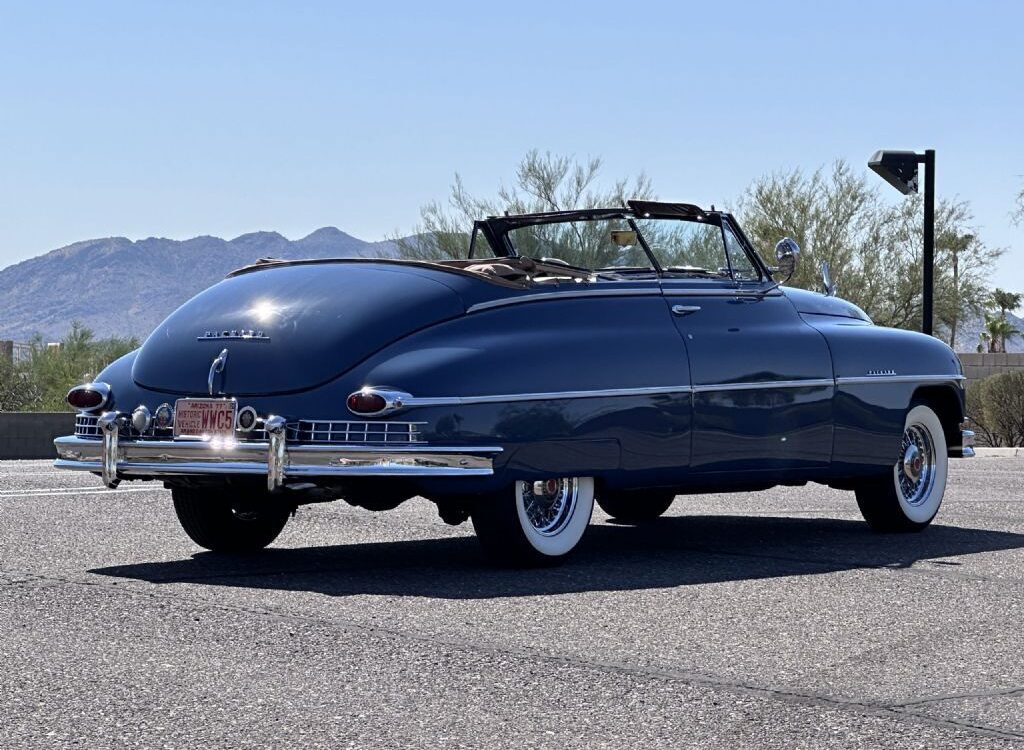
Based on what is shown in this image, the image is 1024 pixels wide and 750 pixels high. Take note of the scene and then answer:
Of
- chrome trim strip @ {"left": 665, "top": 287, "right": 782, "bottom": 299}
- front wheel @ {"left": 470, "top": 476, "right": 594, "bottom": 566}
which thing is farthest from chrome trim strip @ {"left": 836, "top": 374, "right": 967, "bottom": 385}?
front wheel @ {"left": 470, "top": 476, "right": 594, "bottom": 566}

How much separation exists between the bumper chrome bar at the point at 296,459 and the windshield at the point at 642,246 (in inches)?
73.9

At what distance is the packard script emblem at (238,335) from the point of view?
774cm

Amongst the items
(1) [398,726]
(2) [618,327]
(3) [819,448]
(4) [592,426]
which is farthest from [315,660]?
(3) [819,448]

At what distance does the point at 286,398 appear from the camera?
24.7 ft

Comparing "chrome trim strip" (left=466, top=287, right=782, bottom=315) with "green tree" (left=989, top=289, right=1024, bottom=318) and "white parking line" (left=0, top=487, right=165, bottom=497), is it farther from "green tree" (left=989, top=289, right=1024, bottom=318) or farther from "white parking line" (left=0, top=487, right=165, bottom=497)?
"green tree" (left=989, top=289, right=1024, bottom=318)

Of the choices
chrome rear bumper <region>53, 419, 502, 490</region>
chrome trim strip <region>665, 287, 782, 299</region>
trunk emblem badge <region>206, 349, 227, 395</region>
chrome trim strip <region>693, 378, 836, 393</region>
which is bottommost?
chrome rear bumper <region>53, 419, 502, 490</region>

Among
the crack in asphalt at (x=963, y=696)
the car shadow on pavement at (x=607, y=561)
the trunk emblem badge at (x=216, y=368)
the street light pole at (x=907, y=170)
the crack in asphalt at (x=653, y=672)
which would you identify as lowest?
the car shadow on pavement at (x=607, y=561)

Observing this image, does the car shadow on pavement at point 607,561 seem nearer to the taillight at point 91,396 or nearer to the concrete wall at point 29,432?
the taillight at point 91,396

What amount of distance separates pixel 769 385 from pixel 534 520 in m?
1.65

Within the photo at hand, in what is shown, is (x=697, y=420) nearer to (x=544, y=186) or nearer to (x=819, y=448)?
(x=819, y=448)

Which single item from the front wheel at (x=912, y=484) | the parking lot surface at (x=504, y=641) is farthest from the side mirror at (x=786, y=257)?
the parking lot surface at (x=504, y=641)

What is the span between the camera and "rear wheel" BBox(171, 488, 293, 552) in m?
8.56

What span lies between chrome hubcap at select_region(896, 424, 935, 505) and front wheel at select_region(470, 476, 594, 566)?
2.67 metres

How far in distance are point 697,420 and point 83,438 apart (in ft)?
9.65
